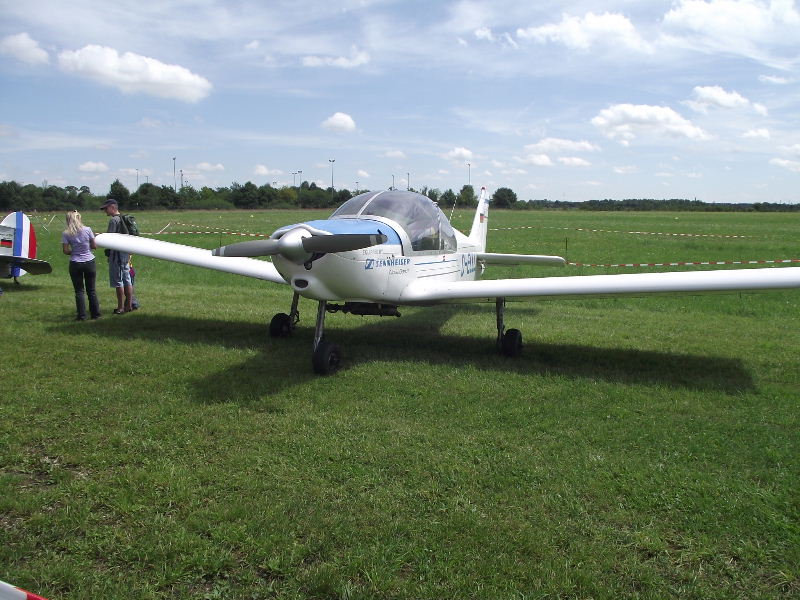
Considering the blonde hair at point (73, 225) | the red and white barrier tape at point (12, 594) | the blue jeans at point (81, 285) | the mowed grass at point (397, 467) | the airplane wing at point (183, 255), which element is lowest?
the mowed grass at point (397, 467)

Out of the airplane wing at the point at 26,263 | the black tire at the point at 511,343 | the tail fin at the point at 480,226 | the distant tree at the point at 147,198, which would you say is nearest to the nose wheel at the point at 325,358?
the black tire at the point at 511,343

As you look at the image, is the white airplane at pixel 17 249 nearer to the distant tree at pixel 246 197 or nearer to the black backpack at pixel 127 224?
the black backpack at pixel 127 224

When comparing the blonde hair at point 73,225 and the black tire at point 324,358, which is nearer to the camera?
the black tire at point 324,358

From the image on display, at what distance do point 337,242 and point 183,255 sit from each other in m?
4.39

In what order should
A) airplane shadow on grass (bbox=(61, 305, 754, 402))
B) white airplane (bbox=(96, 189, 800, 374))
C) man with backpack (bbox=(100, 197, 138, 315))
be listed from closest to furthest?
1. white airplane (bbox=(96, 189, 800, 374))
2. airplane shadow on grass (bbox=(61, 305, 754, 402))
3. man with backpack (bbox=(100, 197, 138, 315))

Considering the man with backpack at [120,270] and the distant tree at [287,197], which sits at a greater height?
the distant tree at [287,197]

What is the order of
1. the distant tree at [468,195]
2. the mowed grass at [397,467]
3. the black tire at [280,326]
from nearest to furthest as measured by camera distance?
1. the mowed grass at [397,467]
2. the black tire at [280,326]
3. the distant tree at [468,195]

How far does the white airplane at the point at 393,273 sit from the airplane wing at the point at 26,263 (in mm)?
6243

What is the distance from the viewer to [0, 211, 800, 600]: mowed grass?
3.04 meters

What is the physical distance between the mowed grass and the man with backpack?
54.9 inches

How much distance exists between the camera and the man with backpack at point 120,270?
9.41 meters

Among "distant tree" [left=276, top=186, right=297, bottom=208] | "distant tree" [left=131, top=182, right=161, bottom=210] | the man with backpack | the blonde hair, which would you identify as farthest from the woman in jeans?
"distant tree" [left=276, top=186, right=297, bottom=208]

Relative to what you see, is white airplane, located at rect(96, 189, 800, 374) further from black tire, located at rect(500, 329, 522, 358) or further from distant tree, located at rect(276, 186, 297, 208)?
distant tree, located at rect(276, 186, 297, 208)

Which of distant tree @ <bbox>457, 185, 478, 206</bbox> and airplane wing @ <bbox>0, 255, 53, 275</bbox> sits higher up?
distant tree @ <bbox>457, 185, 478, 206</bbox>
